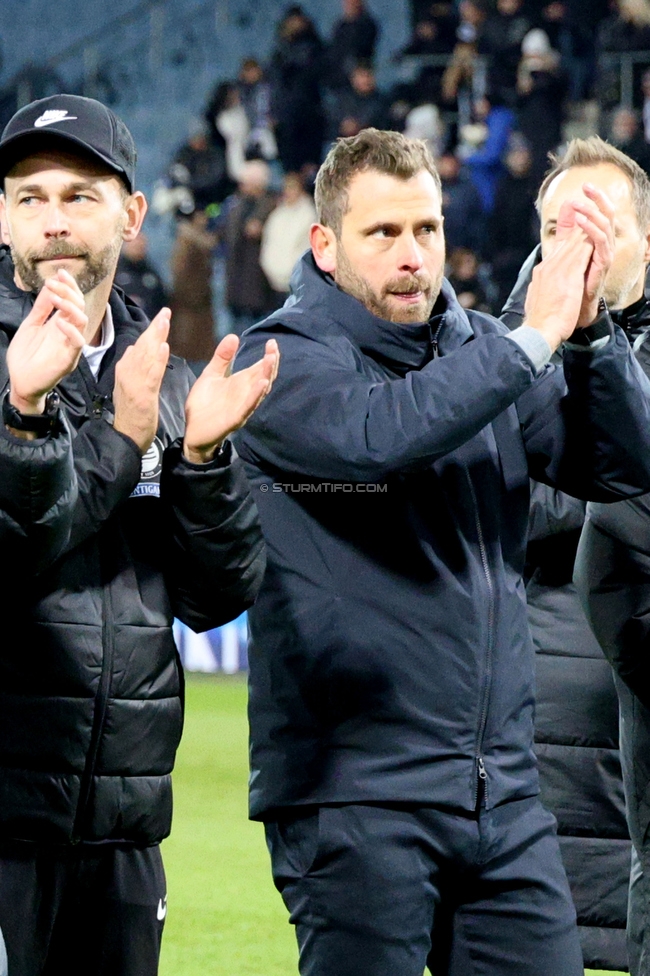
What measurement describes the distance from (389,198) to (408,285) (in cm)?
16

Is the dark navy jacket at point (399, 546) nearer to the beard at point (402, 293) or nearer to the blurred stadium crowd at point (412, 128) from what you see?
the beard at point (402, 293)

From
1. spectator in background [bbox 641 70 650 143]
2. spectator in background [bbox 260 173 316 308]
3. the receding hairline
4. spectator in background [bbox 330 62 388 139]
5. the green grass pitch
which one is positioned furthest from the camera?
spectator in background [bbox 330 62 388 139]

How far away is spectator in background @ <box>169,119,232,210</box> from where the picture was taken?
15438 mm

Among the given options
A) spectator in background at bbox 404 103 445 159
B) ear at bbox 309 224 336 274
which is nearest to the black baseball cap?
ear at bbox 309 224 336 274

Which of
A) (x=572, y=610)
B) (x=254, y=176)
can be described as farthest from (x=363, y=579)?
(x=254, y=176)

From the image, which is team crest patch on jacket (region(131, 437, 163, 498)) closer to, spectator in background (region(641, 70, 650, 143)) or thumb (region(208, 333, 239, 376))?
thumb (region(208, 333, 239, 376))

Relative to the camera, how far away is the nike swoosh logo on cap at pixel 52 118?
2.79 meters

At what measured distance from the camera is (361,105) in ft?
48.3

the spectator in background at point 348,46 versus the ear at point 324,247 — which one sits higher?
the spectator in background at point 348,46

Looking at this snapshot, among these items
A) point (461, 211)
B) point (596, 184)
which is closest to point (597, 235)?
point (596, 184)

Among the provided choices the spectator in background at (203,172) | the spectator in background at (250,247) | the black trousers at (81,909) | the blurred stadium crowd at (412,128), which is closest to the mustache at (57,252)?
the black trousers at (81,909)

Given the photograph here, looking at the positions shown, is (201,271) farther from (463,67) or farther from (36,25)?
(36,25)

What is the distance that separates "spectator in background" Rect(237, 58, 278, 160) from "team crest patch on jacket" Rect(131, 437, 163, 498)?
42.4 feet

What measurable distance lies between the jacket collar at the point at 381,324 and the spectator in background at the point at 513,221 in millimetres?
10421
